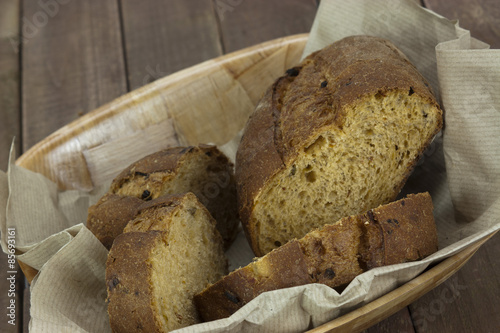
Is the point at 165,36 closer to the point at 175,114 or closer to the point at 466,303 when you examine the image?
the point at 175,114

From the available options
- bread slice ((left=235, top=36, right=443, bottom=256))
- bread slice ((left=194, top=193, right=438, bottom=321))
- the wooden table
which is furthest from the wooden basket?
bread slice ((left=194, top=193, right=438, bottom=321))

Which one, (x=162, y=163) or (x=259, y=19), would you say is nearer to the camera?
(x=162, y=163)

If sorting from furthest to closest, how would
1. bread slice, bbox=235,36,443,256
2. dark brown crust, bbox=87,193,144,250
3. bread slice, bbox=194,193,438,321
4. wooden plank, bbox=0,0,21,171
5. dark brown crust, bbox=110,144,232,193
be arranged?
wooden plank, bbox=0,0,21,171
dark brown crust, bbox=110,144,232,193
dark brown crust, bbox=87,193,144,250
bread slice, bbox=235,36,443,256
bread slice, bbox=194,193,438,321

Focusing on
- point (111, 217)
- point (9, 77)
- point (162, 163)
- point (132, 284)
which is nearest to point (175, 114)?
point (162, 163)

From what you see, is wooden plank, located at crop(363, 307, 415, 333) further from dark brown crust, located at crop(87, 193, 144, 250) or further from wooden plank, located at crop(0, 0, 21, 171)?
wooden plank, located at crop(0, 0, 21, 171)

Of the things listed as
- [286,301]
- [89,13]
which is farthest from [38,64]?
[286,301]

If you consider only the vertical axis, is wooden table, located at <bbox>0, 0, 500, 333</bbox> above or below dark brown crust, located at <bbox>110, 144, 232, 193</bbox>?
above

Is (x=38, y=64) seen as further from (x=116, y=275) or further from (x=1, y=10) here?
(x=116, y=275)
